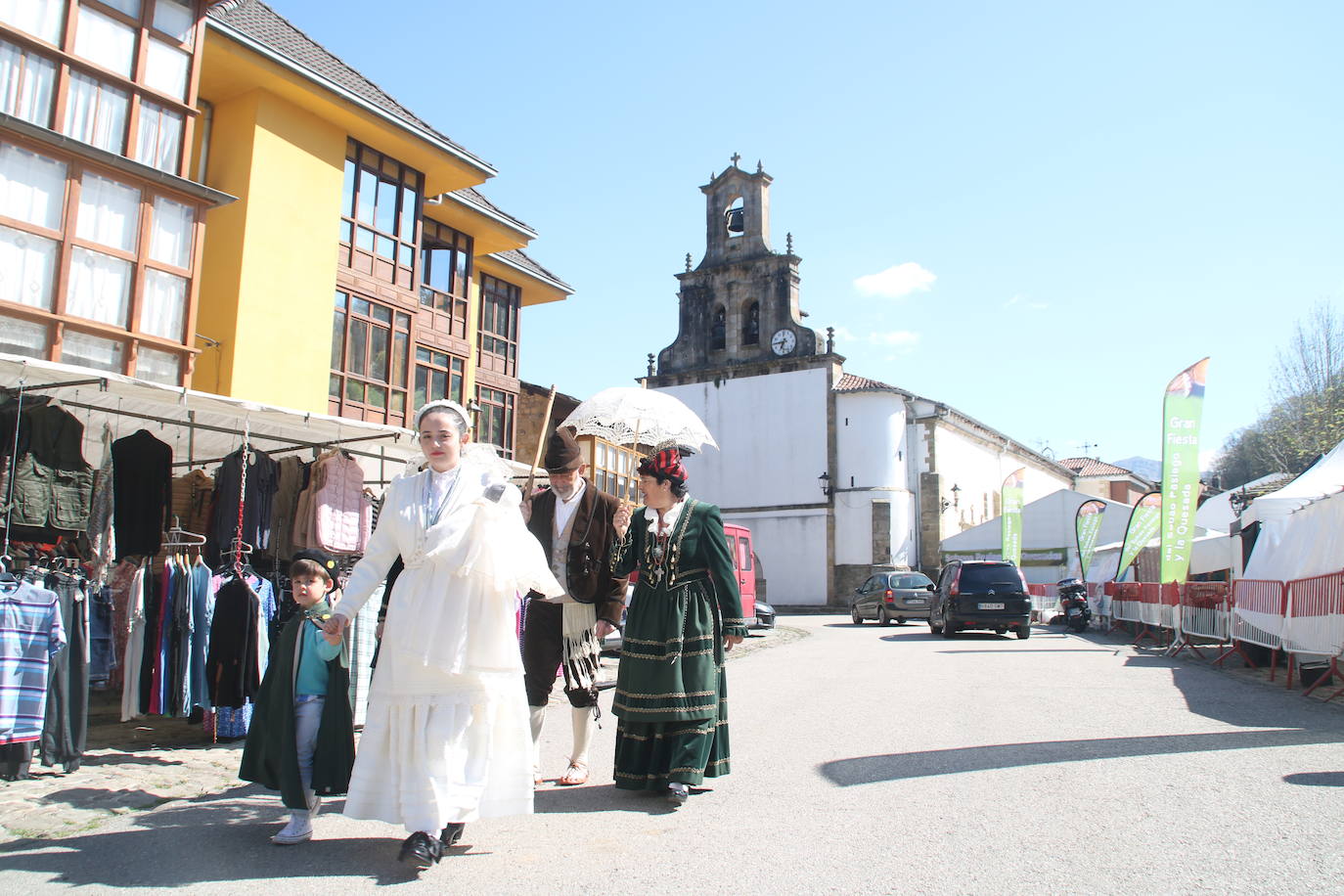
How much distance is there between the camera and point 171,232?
40.3 ft

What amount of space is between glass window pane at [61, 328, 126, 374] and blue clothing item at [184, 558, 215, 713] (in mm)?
4950

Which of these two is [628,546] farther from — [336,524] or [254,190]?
[254,190]

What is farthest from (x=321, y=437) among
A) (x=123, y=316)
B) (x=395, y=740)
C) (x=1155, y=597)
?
(x=1155, y=597)

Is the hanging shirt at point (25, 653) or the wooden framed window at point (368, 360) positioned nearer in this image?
the hanging shirt at point (25, 653)

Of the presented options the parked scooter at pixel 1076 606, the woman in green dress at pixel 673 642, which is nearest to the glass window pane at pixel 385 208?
the woman in green dress at pixel 673 642

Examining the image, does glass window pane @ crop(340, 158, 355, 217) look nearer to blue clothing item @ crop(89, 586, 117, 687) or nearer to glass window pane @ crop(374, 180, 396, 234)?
glass window pane @ crop(374, 180, 396, 234)

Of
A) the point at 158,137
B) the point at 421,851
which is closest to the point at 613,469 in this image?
the point at 158,137

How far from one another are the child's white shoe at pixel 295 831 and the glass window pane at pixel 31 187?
911 centimetres

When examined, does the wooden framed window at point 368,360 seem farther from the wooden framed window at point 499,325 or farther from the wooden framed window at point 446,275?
the wooden framed window at point 499,325

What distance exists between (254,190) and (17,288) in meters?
5.12

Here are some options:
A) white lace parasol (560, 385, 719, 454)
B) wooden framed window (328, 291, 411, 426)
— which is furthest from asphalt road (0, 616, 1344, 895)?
wooden framed window (328, 291, 411, 426)

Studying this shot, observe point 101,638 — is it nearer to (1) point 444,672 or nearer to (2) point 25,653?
(2) point 25,653

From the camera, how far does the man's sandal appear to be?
18.6 feet

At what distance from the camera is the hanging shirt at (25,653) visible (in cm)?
575
